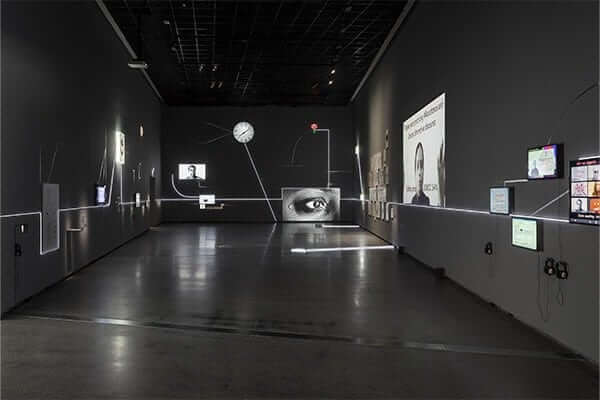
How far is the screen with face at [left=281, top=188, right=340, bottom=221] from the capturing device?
20719 mm

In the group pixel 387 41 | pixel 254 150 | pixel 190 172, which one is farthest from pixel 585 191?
pixel 190 172

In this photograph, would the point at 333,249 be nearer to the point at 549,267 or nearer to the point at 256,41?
the point at 256,41

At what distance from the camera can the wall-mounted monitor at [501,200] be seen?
17.3 ft

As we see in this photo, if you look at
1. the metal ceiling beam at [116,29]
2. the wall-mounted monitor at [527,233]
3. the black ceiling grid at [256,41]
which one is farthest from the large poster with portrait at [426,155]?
the metal ceiling beam at [116,29]

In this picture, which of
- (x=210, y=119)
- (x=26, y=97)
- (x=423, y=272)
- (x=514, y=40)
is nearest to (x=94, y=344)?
(x=26, y=97)

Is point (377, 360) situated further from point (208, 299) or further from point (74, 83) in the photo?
point (74, 83)

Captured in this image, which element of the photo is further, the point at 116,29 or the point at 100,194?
the point at 116,29

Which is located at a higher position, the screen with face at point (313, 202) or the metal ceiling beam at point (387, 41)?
the metal ceiling beam at point (387, 41)

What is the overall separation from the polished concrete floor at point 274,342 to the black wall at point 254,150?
500 inches

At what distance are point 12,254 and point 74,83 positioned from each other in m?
3.37

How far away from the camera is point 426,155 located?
28.8 ft

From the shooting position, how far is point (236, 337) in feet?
15.1

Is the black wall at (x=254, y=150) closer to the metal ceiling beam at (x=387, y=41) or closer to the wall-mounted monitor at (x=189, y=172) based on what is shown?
the wall-mounted monitor at (x=189, y=172)

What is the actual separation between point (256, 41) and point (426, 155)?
207 inches
